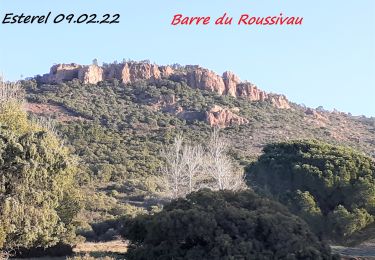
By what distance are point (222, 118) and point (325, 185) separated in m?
41.4

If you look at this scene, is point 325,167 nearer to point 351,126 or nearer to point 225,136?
point 225,136

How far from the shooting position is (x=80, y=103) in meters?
65.8

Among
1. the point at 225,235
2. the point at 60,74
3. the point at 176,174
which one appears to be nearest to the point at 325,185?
the point at 176,174

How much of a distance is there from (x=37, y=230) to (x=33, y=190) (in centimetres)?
133

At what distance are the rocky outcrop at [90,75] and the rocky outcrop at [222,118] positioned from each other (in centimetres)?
2013

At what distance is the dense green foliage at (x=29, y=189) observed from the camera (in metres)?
16.6

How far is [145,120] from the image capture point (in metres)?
63.5

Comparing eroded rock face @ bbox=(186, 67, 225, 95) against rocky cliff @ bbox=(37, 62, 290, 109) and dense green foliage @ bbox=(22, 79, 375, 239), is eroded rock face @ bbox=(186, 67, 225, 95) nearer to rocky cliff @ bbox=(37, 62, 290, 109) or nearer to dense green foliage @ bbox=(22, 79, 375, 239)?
rocky cliff @ bbox=(37, 62, 290, 109)

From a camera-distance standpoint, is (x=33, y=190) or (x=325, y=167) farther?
(x=325, y=167)

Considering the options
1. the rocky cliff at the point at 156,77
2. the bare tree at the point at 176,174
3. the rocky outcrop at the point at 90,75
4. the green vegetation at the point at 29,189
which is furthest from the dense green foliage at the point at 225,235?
the rocky cliff at the point at 156,77

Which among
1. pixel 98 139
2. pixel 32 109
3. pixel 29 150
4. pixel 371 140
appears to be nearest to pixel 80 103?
pixel 32 109

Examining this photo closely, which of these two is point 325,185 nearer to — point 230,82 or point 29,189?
point 29,189

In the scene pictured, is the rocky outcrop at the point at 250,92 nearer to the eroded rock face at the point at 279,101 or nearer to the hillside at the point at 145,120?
the hillside at the point at 145,120

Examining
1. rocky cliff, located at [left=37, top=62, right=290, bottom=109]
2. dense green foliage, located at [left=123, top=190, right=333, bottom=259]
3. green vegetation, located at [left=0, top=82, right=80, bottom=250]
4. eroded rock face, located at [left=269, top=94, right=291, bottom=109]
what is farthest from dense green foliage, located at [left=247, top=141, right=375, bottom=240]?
eroded rock face, located at [left=269, top=94, right=291, bottom=109]
